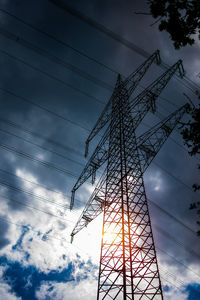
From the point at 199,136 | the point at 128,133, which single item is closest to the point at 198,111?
the point at 199,136

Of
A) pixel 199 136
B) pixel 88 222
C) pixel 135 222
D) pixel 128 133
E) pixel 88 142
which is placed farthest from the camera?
pixel 88 142

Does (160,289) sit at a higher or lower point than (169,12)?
lower

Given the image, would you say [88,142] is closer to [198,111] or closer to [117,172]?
[117,172]

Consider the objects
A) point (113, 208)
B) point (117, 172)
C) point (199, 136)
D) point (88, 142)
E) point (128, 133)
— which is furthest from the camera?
point (88, 142)

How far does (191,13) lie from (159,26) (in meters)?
0.98

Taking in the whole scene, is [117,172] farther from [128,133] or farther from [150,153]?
[150,153]

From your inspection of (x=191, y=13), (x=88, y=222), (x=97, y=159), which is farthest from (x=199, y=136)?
(x=88, y=222)

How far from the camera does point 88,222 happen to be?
11.5 meters

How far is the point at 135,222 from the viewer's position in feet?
25.0

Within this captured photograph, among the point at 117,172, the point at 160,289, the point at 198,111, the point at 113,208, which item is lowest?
the point at 160,289

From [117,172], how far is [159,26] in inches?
267

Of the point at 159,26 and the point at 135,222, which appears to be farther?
the point at 135,222

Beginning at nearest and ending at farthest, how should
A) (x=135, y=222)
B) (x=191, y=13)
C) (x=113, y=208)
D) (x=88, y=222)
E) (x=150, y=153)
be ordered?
1. (x=191, y=13)
2. (x=135, y=222)
3. (x=113, y=208)
4. (x=88, y=222)
5. (x=150, y=153)

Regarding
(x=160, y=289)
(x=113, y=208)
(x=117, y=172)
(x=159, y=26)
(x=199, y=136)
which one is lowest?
(x=160, y=289)
